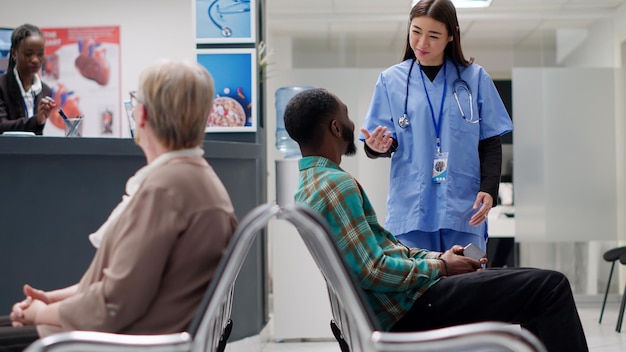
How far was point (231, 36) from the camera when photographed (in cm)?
440

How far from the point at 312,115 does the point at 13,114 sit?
2.44 m

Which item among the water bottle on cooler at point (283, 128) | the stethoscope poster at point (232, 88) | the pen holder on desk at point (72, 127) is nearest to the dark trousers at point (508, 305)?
the pen holder on desk at point (72, 127)

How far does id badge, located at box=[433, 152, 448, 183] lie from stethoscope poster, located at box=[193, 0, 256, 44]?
7.55 ft

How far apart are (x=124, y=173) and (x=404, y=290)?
2.13 meters

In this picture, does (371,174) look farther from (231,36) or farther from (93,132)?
(93,132)

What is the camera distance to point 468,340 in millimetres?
1297

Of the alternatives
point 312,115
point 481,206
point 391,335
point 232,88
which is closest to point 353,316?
point 391,335

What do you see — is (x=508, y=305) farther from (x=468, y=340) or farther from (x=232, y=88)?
(x=232, y=88)

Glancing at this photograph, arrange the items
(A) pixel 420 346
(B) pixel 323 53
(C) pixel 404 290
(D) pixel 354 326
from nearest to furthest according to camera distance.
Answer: (A) pixel 420 346 → (D) pixel 354 326 → (C) pixel 404 290 → (B) pixel 323 53

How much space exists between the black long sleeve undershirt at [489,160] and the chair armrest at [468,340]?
1.01 m

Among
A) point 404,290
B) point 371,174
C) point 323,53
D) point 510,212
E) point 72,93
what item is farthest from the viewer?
point 72,93

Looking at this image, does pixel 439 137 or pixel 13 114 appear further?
pixel 13 114

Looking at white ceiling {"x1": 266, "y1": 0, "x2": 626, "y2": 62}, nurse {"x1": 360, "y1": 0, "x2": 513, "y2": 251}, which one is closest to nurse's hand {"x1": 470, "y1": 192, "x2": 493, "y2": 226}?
nurse {"x1": 360, "y1": 0, "x2": 513, "y2": 251}

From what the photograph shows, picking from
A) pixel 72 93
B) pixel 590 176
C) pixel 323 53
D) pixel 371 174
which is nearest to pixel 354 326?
pixel 371 174
